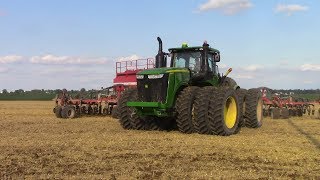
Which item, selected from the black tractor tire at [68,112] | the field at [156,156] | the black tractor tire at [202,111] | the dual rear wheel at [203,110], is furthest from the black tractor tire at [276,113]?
the black tractor tire at [68,112]

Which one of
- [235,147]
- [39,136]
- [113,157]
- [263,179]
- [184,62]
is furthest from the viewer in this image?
[184,62]

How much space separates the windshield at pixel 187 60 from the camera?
13523 millimetres

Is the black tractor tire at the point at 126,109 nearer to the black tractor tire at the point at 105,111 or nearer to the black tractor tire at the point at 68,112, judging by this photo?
the black tractor tire at the point at 68,112

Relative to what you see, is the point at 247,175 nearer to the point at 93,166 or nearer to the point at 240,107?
the point at 93,166

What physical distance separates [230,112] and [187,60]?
2051 mm

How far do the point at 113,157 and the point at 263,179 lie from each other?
10.0ft

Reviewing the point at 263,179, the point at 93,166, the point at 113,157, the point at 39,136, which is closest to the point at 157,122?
the point at 39,136

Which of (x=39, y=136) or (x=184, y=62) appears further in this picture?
(x=184, y=62)

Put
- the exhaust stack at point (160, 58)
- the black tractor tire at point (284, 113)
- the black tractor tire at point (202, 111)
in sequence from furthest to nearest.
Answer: the black tractor tire at point (284, 113) → the exhaust stack at point (160, 58) → the black tractor tire at point (202, 111)

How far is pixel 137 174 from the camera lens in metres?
6.86

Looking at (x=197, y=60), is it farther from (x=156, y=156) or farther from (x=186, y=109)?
(x=156, y=156)

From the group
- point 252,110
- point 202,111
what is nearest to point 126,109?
point 202,111

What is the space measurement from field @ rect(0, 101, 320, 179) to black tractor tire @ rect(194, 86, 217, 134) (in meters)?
0.46

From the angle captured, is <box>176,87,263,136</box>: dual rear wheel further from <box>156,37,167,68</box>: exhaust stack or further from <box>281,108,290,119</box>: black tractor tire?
<box>281,108,290,119</box>: black tractor tire
